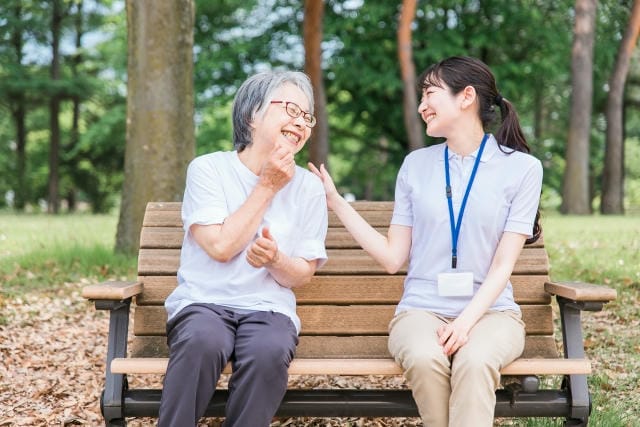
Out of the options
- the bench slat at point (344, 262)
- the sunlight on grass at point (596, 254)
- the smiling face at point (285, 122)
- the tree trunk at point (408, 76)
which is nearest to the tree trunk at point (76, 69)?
the tree trunk at point (408, 76)

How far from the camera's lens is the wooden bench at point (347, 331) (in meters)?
3.08

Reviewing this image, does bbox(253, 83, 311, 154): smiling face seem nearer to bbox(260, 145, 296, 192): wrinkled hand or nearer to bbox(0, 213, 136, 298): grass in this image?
bbox(260, 145, 296, 192): wrinkled hand

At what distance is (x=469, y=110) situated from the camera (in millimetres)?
3365

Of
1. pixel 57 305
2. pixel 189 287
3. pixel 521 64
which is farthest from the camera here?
pixel 521 64

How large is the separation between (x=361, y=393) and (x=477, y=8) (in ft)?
64.7

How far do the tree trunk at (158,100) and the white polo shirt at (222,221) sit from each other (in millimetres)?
4220

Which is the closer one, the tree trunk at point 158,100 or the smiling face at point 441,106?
the smiling face at point 441,106

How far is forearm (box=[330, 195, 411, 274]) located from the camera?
339 centimetres

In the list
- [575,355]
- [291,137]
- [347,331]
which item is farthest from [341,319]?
[575,355]

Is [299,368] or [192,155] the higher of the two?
[192,155]

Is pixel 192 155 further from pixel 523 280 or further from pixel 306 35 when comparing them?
pixel 306 35

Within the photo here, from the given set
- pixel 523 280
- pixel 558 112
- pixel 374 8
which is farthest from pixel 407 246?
pixel 558 112

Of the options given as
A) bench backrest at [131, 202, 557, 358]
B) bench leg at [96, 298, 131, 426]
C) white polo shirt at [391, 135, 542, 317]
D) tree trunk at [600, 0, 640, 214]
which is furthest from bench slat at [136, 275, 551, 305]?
tree trunk at [600, 0, 640, 214]

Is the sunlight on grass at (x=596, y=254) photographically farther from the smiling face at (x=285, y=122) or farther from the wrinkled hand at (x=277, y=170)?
the wrinkled hand at (x=277, y=170)
